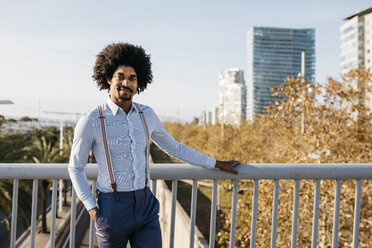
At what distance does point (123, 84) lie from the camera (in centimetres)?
220

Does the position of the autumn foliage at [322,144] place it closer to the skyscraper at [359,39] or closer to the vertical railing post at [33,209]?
the vertical railing post at [33,209]

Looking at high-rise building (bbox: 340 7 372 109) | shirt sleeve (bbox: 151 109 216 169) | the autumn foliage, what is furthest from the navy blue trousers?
high-rise building (bbox: 340 7 372 109)

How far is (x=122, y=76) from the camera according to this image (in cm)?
223

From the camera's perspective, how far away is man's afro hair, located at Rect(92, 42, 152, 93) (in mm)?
Answer: 2266

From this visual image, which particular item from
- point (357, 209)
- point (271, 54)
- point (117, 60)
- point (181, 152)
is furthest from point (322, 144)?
point (271, 54)

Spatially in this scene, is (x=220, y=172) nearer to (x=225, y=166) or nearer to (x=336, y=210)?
(x=225, y=166)

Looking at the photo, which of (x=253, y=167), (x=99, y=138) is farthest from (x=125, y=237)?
(x=253, y=167)

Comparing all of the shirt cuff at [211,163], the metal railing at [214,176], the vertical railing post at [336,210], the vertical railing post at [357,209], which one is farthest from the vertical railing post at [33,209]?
the vertical railing post at [357,209]

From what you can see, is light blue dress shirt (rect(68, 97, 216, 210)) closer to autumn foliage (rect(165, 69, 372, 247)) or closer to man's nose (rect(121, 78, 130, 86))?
man's nose (rect(121, 78, 130, 86))

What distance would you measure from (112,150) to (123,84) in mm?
411

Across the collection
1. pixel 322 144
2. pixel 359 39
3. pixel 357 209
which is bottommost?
pixel 357 209

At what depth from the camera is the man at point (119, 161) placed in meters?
2.06

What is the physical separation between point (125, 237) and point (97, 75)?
1032mm

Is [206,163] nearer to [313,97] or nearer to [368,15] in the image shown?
[313,97]
